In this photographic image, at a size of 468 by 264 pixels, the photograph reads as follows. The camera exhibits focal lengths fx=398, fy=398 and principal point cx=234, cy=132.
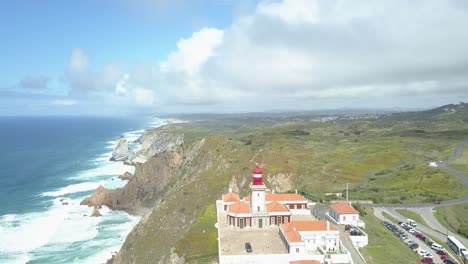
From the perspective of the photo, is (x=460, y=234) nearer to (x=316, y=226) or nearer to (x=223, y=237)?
(x=316, y=226)

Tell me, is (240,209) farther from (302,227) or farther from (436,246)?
(436,246)

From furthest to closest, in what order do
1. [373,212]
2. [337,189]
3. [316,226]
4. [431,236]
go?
[337,189] → [373,212] → [431,236] → [316,226]

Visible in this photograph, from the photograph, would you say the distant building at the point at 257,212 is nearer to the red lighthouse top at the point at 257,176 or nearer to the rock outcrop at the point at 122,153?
the red lighthouse top at the point at 257,176

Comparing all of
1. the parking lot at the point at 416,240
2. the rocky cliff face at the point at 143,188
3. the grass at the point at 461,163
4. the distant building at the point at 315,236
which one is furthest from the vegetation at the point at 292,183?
the grass at the point at 461,163

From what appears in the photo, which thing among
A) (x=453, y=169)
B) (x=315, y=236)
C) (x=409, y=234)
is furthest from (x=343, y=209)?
(x=453, y=169)

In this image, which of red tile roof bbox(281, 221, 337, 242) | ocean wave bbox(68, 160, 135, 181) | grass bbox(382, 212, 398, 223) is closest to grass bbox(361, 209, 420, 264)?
red tile roof bbox(281, 221, 337, 242)

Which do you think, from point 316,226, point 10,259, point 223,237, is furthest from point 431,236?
point 10,259

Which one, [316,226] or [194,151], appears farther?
[194,151]

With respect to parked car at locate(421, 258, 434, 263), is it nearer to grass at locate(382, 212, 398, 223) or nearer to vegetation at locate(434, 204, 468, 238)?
grass at locate(382, 212, 398, 223)
